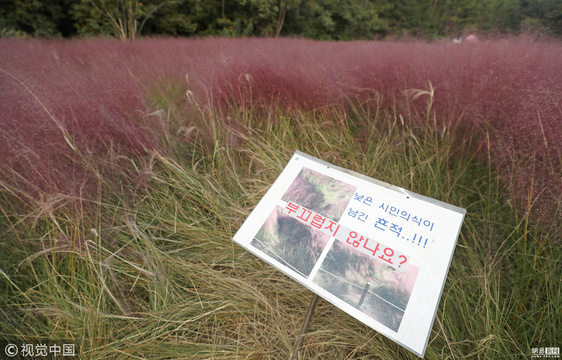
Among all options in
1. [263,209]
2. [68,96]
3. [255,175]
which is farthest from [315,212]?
[68,96]

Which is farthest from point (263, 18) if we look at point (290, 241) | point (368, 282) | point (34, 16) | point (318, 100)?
point (368, 282)

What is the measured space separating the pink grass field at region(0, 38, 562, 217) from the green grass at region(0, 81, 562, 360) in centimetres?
12

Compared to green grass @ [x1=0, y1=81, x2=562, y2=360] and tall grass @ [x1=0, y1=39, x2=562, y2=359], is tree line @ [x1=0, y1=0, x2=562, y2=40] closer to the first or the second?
tall grass @ [x1=0, y1=39, x2=562, y2=359]

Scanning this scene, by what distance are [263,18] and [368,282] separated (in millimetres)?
9547

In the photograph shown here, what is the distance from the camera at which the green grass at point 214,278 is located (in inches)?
32.0

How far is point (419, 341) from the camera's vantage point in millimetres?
562

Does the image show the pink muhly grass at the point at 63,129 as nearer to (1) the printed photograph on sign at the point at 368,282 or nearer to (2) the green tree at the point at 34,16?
(1) the printed photograph on sign at the point at 368,282

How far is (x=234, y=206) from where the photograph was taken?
50.9 inches

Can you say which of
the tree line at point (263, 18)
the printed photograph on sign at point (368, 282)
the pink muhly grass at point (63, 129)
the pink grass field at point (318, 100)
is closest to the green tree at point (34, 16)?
the tree line at point (263, 18)

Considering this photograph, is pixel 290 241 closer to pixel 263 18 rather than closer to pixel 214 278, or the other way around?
pixel 214 278

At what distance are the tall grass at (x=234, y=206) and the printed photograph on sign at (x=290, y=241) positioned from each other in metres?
0.30

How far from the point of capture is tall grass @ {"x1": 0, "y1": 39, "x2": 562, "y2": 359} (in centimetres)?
83

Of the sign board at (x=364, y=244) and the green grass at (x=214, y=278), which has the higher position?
the sign board at (x=364, y=244)

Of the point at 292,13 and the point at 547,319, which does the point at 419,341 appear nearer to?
the point at 547,319
